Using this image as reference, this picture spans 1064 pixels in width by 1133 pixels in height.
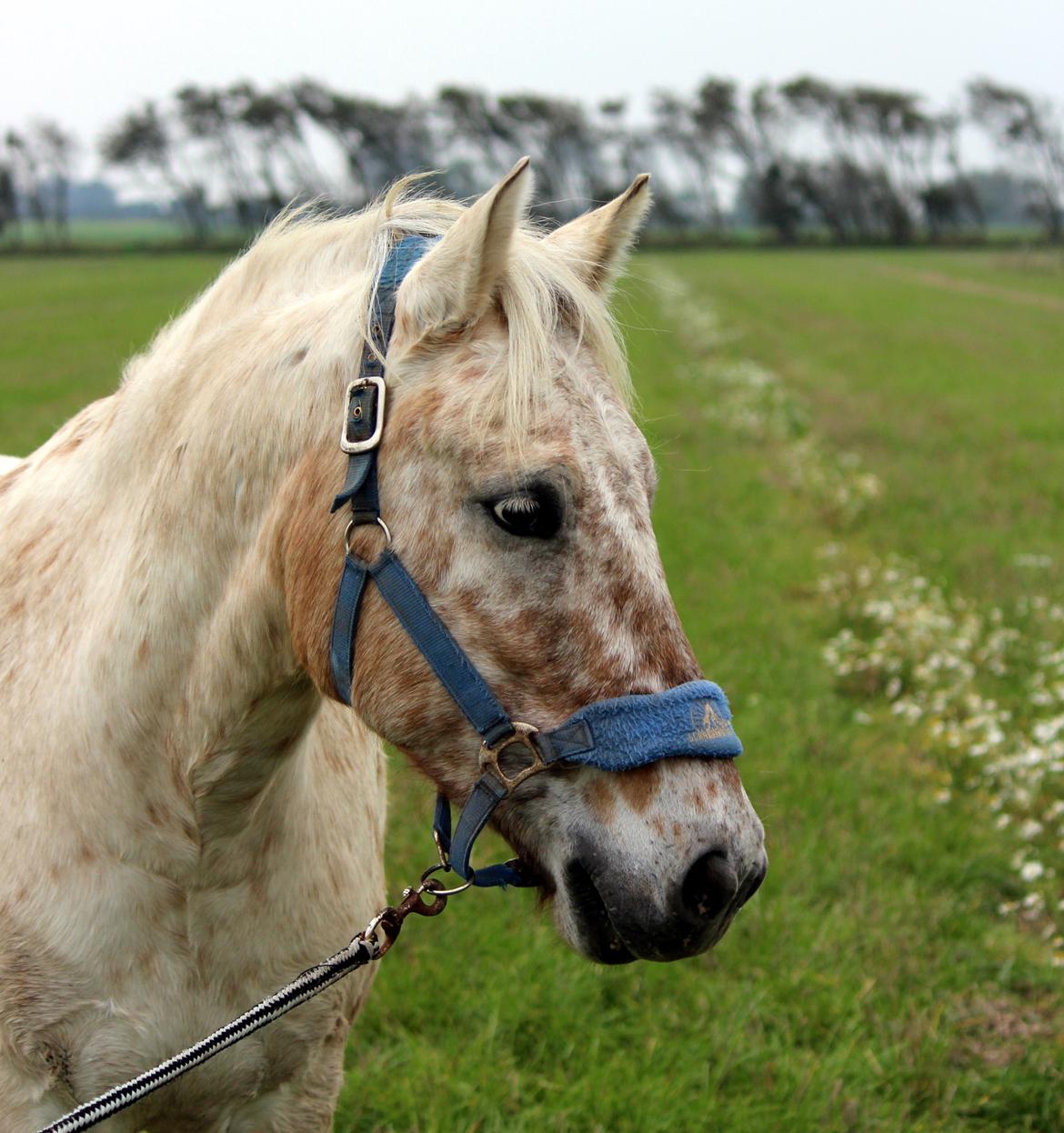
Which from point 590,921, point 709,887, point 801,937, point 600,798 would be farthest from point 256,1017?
point 801,937

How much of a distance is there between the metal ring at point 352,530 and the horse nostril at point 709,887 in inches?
29.0

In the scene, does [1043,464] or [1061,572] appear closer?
[1061,572]

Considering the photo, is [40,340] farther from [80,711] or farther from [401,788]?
[80,711]

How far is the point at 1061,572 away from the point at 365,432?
7.61m

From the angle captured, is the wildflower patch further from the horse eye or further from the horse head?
the horse eye

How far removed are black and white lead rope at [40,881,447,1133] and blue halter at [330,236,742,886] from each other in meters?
0.32

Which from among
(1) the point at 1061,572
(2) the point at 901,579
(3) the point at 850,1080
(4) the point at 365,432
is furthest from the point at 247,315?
(1) the point at 1061,572

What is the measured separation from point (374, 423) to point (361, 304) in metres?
0.27

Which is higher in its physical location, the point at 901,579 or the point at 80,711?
the point at 80,711

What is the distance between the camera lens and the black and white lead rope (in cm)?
198

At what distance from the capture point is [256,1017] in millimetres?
2047

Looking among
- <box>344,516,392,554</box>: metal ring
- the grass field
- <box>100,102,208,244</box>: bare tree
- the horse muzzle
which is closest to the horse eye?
<box>344,516,392,554</box>: metal ring

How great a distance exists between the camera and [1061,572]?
8.11 metres

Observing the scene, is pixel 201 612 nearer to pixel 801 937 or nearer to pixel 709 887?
pixel 709 887
